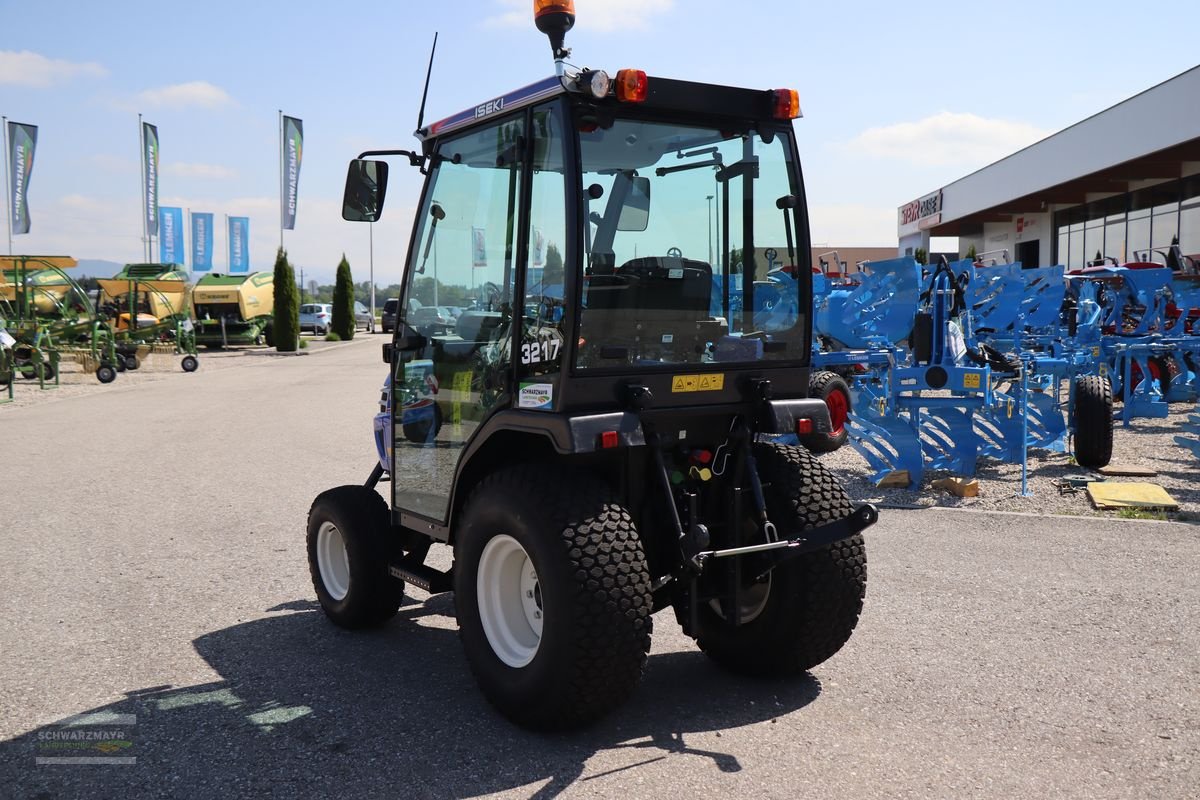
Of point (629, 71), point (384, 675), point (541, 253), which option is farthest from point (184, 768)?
point (629, 71)

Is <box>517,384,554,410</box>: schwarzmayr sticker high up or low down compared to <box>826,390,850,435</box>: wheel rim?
up

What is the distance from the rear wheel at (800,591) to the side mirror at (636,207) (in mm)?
1112

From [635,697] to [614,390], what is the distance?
1.28 metres

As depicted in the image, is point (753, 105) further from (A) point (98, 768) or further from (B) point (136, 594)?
(B) point (136, 594)

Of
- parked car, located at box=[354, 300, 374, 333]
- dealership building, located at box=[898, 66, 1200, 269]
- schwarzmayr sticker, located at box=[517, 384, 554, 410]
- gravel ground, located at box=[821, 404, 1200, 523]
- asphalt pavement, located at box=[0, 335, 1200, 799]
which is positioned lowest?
asphalt pavement, located at box=[0, 335, 1200, 799]

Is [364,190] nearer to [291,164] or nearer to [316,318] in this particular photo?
[291,164]

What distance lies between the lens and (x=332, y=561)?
16.7ft

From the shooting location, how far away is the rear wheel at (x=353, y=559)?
477 cm

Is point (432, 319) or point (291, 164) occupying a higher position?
point (291, 164)

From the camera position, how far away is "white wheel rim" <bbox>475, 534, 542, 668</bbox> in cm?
386

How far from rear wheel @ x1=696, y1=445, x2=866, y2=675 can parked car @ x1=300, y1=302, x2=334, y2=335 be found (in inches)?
1658

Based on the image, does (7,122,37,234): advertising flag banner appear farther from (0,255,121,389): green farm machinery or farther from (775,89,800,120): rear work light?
(775,89,800,120): rear work light

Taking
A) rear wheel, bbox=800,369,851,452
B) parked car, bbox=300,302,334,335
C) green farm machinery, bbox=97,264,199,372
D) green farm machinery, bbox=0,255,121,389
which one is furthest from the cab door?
parked car, bbox=300,302,334,335

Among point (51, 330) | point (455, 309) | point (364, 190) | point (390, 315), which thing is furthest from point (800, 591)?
point (51, 330)
